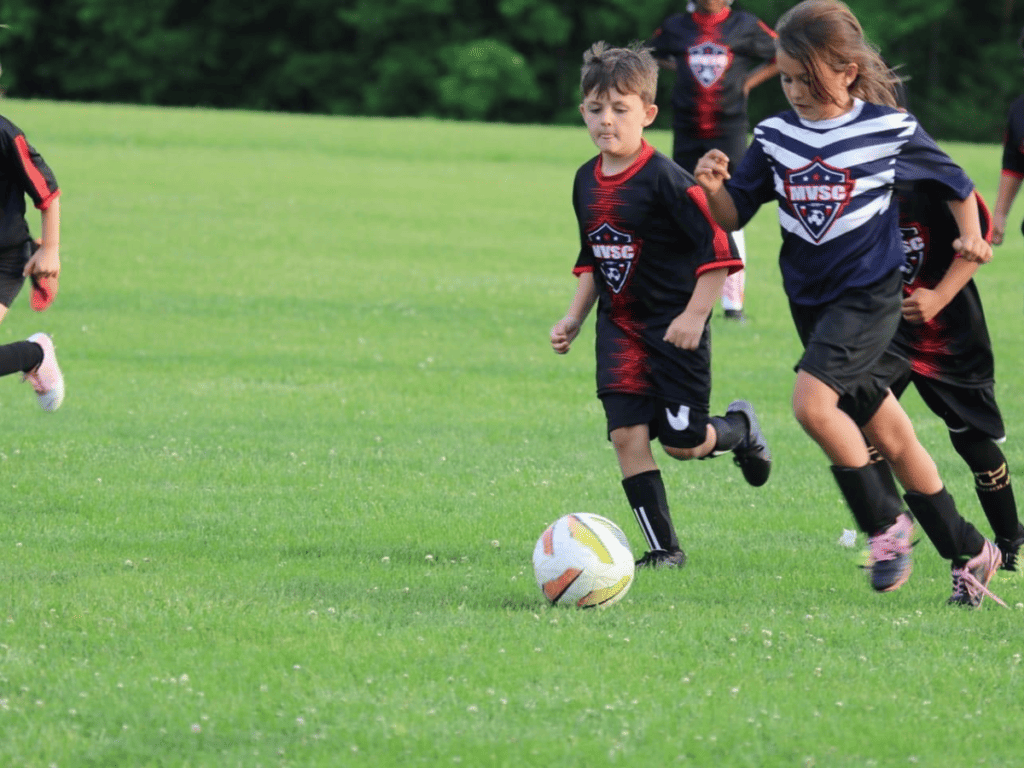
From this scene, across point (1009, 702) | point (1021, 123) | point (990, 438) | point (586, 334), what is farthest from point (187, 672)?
point (586, 334)

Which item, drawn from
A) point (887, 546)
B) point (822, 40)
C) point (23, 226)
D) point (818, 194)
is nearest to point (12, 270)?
point (23, 226)

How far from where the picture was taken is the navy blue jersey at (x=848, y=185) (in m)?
5.11

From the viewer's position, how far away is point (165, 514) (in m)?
6.76

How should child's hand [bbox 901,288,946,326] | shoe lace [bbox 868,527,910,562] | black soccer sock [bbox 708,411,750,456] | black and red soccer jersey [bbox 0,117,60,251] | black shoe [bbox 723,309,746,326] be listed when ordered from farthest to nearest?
black shoe [bbox 723,309,746,326] < black and red soccer jersey [bbox 0,117,60,251] < black soccer sock [bbox 708,411,750,456] < child's hand [bbox 901,288,946,326] < shoe lace [bbox 868,527,910,562]

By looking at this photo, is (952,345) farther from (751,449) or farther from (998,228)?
(998,228)

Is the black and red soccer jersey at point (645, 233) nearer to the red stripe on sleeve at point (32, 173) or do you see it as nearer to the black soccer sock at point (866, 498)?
the black soccer sock at point (866, 498)

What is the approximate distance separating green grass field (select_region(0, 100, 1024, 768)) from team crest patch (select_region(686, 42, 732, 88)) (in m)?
2.07

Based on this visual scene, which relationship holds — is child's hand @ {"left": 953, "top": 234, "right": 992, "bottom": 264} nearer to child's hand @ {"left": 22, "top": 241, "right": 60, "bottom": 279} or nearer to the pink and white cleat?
child's hand @ {"left": 22, "top": 241, "right": 60, "bottom": 279}

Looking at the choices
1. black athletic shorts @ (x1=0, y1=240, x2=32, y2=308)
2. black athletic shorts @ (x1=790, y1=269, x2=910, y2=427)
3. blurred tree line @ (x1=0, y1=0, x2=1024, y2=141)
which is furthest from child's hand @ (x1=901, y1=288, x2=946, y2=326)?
blurred tree line @ (x1=0, y1=0, x2=1024, y2=141)

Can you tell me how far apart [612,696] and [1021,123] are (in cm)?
422

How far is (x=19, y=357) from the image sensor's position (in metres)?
7.97

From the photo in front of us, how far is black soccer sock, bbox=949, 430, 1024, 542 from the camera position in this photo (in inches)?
237

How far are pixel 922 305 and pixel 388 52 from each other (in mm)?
51466

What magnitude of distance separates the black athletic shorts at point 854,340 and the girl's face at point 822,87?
57 cm
